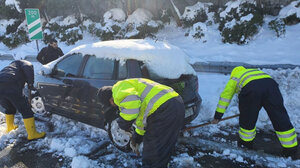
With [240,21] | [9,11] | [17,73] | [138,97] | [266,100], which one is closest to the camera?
[138,97]

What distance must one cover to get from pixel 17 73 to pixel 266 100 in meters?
4.28

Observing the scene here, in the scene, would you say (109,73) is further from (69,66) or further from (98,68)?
(69,66)

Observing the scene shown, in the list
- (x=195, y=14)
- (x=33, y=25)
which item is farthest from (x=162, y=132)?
(x=195, y=14)

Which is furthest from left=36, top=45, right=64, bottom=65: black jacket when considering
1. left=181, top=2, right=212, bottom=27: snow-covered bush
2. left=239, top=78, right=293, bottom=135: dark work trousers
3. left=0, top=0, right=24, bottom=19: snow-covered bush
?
left=0, top=0, right=24, bottom=19: snow-covered bush

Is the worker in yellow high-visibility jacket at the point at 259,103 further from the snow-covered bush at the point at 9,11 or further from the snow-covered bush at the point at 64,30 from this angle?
the snow-covered bush at the point at 9,11

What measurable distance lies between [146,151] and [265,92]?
186cm

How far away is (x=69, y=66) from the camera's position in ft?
14.5

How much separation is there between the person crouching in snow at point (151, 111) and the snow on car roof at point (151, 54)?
3.30ft

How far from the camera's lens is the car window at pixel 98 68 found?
3.77 metres

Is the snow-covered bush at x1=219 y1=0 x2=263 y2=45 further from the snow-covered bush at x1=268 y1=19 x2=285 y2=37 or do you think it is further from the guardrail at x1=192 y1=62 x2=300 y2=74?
the guardrail at x1=192 y1=62 x2=300 y2=74

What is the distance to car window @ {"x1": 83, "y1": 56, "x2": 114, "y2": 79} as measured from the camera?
3.77m

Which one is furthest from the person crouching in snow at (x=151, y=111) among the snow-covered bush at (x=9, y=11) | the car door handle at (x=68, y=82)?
the snow-covered bush at (x=9, y=11)

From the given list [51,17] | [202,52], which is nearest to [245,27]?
[202,52]

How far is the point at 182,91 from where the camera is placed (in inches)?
144
